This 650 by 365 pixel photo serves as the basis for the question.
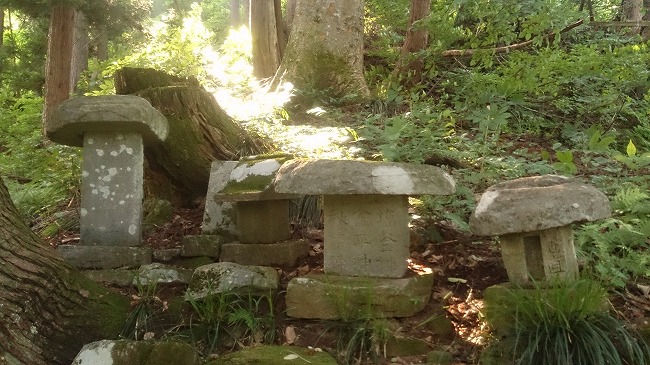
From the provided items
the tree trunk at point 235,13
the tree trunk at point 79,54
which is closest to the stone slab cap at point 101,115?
the tree trunk at point 79,54

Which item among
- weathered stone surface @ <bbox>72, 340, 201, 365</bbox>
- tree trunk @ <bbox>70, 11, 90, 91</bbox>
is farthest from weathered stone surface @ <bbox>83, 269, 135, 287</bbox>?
tree trunk @ <bbox>70, 11, 90, 91</bbox>

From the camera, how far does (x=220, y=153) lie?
5180 mm

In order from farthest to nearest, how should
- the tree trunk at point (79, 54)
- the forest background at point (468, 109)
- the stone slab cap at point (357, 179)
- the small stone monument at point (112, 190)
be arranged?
the tree trunk at point (79, 54) → the forest background at point (468, 109) → the small stone monument at point (112, 190) → the stone slab cap at point (357, 179)

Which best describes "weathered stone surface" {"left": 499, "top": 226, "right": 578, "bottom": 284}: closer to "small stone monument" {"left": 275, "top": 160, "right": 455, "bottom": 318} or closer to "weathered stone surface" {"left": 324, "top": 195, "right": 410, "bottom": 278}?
"small stone monument" {"left": 275, "top": 160, "right": 455, "bottom": 318}

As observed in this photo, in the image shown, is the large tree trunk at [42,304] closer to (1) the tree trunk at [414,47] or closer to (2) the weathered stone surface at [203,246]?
(2) the weathered stone surface at [203,246]

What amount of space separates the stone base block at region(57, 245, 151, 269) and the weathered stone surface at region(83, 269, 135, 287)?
0.07m

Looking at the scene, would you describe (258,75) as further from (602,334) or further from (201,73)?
(602,334)


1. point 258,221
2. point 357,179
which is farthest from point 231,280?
point 357,179

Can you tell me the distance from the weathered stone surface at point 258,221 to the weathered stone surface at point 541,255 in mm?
1613

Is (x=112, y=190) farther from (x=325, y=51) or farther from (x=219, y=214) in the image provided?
(x=325, y=51)

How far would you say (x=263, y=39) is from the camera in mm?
9781

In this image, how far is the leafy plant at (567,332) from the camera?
2.73 meters

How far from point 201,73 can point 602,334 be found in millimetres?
6774

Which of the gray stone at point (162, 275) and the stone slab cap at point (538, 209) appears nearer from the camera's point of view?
the stone slab cap at point (538, 209)
